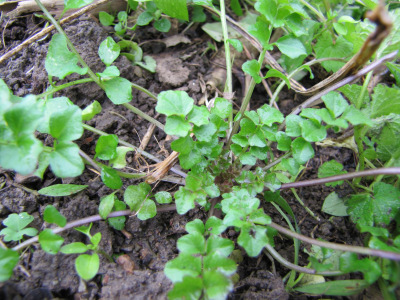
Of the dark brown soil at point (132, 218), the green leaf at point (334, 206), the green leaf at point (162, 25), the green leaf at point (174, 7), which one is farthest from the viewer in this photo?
the green leaf at point (162, 25)

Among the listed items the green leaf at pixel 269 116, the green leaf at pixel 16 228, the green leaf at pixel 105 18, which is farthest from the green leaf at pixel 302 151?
the green leaf at pixel 105 18

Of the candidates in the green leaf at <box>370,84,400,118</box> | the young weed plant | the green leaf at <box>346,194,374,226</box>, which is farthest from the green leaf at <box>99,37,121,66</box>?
the green leaf at <box>346,194,374,226</box>

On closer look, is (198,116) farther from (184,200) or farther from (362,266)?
(362,266)

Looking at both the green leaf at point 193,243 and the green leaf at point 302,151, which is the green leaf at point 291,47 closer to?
the green leaf at point 302,151

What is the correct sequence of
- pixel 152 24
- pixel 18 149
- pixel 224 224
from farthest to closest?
pixel 152 24, pixel 224 224, pixel 18 149

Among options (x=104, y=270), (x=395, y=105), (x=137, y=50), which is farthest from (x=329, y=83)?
(x=104, y=270)

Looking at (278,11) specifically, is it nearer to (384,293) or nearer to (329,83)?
(329,83)
